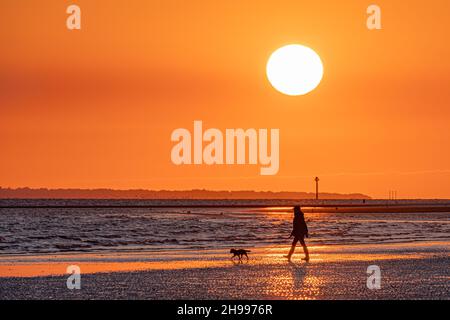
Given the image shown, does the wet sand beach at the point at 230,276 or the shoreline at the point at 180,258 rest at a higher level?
the wet sand beach at the point at 230,276

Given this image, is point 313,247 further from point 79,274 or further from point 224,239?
point 79,274

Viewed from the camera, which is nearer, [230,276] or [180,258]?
[230,276]

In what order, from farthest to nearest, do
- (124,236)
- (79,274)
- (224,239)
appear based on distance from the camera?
(124,236), (224,239), (79,274)

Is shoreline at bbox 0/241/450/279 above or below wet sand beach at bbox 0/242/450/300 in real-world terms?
below

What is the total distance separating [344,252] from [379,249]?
3.39 m

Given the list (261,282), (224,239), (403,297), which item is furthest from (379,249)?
(403,297)

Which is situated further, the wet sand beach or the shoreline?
the shoreline

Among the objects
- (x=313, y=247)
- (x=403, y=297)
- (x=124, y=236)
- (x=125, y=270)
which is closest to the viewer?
(x=403, y=297)

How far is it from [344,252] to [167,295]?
1997 centimetres

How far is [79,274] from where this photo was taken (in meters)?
30.6

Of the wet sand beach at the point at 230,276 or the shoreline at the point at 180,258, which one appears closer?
the wet sand beach at the point at 230,276

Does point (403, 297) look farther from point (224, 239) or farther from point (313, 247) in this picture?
point (224, 239)

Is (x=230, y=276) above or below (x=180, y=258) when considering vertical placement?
above
